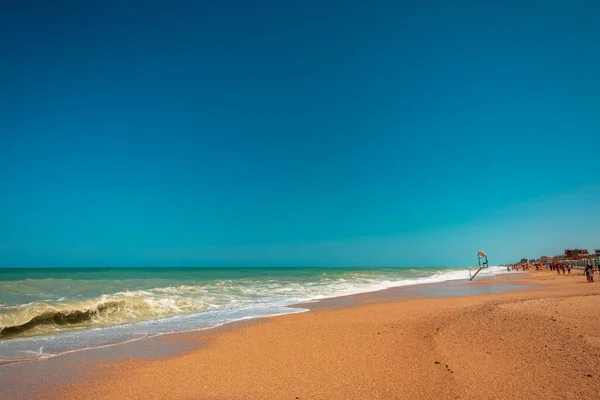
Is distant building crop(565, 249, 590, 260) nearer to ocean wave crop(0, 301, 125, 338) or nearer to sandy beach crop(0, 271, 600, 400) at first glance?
sandy beach crop(0, 271, 600, 400)

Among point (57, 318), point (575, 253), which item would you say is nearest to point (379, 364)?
point (57, 318)

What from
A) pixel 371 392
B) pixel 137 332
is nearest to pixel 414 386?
pixel 371 392

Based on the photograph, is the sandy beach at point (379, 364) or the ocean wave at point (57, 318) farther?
the ocean wave at point (57, 318)

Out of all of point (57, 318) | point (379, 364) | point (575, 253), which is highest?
point (575, 253)

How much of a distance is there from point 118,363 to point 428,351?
6410mm

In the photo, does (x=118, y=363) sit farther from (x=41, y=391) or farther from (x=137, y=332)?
(x=137, y=332)

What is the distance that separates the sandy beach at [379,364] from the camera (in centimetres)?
562

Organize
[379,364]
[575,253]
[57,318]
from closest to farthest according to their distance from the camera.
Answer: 1. [379,364]
2. [57,318]
3. [575,253]

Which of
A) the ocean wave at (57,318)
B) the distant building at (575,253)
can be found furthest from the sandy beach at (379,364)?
the distant building at (575,253)

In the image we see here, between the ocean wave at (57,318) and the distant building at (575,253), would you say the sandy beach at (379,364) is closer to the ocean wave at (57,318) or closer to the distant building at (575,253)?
the ocean wave at (57,318)

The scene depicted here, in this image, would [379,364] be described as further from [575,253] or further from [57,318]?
[575,253]

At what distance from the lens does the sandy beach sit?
5.62 meters

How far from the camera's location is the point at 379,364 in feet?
22.7

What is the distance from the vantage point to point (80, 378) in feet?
22.3
